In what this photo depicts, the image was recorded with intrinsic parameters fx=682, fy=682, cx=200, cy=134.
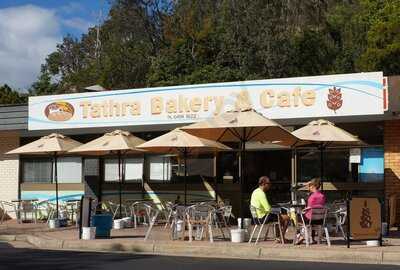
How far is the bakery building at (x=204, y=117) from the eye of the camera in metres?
18.1

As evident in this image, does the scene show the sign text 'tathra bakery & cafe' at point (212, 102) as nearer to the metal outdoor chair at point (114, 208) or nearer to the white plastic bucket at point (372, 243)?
the metal outdoor chair at point (114, 208)

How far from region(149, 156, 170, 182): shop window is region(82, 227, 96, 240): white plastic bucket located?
6.04 m

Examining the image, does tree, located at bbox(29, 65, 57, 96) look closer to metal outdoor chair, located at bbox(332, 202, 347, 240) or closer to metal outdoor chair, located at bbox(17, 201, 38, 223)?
metal outdoor chair, located at bbox(17, 201, 38, 223)

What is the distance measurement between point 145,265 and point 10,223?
452 inches

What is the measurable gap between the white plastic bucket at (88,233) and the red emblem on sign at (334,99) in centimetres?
698

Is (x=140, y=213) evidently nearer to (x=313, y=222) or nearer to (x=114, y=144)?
(x=114, y=144)

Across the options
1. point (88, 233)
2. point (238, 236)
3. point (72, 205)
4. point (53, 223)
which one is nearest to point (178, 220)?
point (238, 236)

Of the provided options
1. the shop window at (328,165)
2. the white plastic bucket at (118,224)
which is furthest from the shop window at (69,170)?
the shop window at (328,165)

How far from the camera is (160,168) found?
2181 centimetres

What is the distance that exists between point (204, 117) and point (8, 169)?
855 centimetres

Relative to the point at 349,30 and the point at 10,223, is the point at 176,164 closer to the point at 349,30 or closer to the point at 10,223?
the point at 10,223

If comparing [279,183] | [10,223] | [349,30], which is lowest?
[10,223]

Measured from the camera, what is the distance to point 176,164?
2159cm

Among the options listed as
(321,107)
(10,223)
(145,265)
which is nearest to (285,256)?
(145,265)
